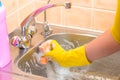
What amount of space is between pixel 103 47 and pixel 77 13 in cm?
38

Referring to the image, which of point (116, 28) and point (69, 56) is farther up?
point (116, 28)

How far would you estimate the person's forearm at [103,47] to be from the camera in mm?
823

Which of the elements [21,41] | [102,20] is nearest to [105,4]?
[102,20]

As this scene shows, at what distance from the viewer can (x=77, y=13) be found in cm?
121

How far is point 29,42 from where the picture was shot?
1.08 metres

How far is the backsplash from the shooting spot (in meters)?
1.13

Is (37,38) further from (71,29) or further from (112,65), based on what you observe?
(112,65)

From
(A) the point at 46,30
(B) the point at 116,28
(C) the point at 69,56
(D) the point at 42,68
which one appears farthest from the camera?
(A) the point at 46,30

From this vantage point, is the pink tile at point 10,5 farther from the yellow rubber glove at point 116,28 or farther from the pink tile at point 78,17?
the yellow rubber glove at point 116,28

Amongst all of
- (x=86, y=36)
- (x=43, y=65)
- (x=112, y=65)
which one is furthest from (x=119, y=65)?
(x=43, y=65)

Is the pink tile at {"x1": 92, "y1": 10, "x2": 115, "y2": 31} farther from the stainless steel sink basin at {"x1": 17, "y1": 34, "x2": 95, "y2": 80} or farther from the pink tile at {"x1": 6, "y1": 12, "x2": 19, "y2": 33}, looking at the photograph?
the pink tile at {"x1": 6, "y1": 12, "x2": 19, "y2": 33}

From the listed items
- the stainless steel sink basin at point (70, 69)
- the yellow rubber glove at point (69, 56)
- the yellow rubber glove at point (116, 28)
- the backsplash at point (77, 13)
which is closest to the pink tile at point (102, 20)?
the backsplash at point (77, 13)

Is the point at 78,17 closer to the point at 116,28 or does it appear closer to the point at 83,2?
the point at 83,2

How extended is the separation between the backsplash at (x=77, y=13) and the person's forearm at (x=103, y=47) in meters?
0.29
